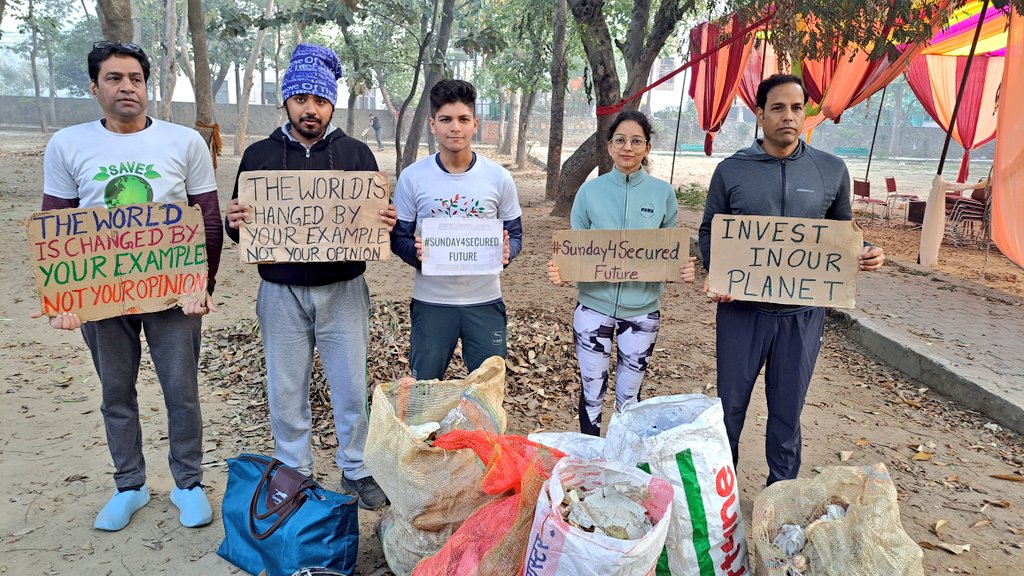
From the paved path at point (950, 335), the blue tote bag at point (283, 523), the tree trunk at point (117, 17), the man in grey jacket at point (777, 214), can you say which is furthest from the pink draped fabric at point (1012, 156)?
the tree trunk at point (117, 17)

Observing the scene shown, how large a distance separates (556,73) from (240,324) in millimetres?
9692

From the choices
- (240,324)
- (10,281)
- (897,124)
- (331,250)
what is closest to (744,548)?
(331,250)

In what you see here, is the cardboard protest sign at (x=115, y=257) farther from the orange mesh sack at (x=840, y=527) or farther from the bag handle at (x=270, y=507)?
the orange mesh sack at (x=840, y=527)

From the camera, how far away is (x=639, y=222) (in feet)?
10.4

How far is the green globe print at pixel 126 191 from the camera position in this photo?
8.87 ft

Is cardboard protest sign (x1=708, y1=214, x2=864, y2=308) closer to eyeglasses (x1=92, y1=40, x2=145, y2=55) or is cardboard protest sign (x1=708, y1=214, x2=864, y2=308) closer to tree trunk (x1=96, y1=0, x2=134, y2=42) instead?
eyeglasses (x1=92, y1=40, x2=145, y2=55)

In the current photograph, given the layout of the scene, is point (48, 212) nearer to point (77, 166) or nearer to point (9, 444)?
point (77, 166)

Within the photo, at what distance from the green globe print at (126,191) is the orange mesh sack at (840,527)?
8.46 ft

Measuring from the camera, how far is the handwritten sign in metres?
2.98

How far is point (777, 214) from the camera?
2.82m

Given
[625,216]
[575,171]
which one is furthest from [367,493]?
[575,171]

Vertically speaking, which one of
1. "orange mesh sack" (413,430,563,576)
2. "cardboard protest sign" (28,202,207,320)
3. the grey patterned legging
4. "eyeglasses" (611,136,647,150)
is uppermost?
"eyeglasses" (611,136,647,150)

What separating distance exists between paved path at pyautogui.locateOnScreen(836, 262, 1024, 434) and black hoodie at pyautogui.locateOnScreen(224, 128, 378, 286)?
434cm

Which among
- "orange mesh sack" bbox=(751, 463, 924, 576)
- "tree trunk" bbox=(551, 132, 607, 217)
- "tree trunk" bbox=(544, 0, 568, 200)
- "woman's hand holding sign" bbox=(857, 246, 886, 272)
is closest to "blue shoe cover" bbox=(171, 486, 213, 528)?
"orange mesh sack" bbox=(751, 463, 924, 576)
